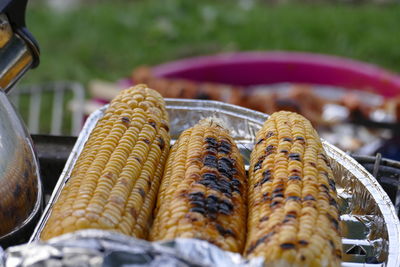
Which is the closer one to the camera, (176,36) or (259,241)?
(259,241)

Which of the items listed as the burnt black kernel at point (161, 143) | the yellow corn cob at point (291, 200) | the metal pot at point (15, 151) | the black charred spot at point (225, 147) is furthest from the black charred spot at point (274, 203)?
the metal pot at point (15, 151)

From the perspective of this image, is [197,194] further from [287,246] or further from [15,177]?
[15,177]

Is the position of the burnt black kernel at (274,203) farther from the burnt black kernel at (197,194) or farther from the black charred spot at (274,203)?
the burnt black kernel at (197,194)

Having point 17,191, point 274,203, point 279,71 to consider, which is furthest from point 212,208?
point 279,71

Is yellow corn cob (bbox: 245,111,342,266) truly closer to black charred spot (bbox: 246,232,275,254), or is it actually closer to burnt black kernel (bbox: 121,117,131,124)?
black charred spot (bbox: 246,232,275,254)

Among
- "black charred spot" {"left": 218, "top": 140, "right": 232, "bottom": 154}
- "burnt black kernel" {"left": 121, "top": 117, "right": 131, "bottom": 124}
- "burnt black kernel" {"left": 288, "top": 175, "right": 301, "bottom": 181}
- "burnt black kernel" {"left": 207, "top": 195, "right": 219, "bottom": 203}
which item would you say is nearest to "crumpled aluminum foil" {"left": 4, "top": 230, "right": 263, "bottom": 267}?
"burnt black kernel" {"left": 207, "top": 195, "right": 219, "bottom": 203}

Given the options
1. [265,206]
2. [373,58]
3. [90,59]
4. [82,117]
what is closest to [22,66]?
[265,206]
